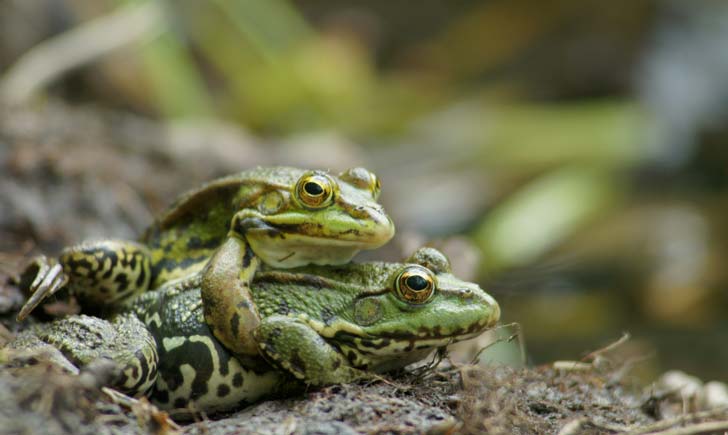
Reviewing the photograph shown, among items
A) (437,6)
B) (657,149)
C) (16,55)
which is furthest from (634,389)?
(437,6)

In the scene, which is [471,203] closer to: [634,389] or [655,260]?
[655,260]

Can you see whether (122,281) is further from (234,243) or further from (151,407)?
(151,407)

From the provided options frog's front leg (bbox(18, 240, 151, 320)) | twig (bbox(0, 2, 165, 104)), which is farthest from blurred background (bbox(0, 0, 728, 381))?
frog's front leg (bbox(18, 240, 151, 320))

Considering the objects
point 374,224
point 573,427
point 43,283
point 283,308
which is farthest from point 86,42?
point 573,427

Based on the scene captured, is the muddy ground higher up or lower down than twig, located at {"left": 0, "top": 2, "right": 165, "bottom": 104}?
lower down

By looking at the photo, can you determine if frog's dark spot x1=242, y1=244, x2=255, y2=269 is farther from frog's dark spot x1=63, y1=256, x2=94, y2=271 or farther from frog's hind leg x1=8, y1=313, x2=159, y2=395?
frog's dark spot x1=63, y1=256, x2=94, y2=271

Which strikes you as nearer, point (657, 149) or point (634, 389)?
point (634, 389)

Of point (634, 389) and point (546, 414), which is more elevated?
point (634, 389)
